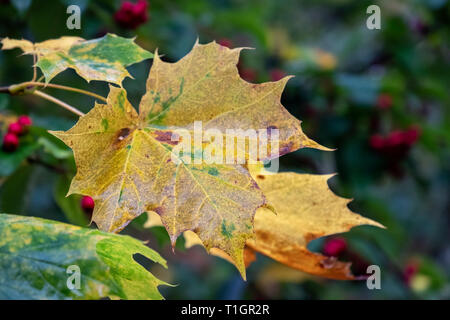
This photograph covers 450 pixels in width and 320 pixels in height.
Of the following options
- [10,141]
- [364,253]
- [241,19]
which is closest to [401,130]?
[364,253]

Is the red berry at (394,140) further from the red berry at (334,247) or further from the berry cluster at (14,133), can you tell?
the berry cluster at (14,133)

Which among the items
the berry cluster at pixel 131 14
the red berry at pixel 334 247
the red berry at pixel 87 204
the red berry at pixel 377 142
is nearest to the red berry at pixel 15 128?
the red berry at pixel 87 204

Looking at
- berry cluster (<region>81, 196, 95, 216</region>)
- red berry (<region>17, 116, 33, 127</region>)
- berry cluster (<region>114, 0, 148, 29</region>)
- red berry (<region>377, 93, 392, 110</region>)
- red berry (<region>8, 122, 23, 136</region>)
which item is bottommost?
berry cluster (<region>81, 196, 95, 216</region>)

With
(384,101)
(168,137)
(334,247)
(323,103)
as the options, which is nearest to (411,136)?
(384,101)

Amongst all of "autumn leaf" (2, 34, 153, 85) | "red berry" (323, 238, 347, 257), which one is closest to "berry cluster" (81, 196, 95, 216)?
"autumn leaf" (2, 34, 153, 85)

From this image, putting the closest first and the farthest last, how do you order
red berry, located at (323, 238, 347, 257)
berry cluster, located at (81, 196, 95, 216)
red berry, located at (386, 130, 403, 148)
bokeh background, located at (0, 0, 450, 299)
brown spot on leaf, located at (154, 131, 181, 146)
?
brown spot on leaf, located at (154, 131, 181, 146)
berry cluster, located at (81, 196, 95, 216)
bokeh background, located at (0, 0, 450, 299)
red berry, located at (323, 238, 347, 257)
red berry, located at (386, 130, 403, 148)

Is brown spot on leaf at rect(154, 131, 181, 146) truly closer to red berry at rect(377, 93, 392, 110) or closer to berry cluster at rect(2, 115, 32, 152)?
berry cluster at rect(2, 115, 32, 152)

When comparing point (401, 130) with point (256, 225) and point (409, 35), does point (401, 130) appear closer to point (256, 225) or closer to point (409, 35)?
point (409, 35)
